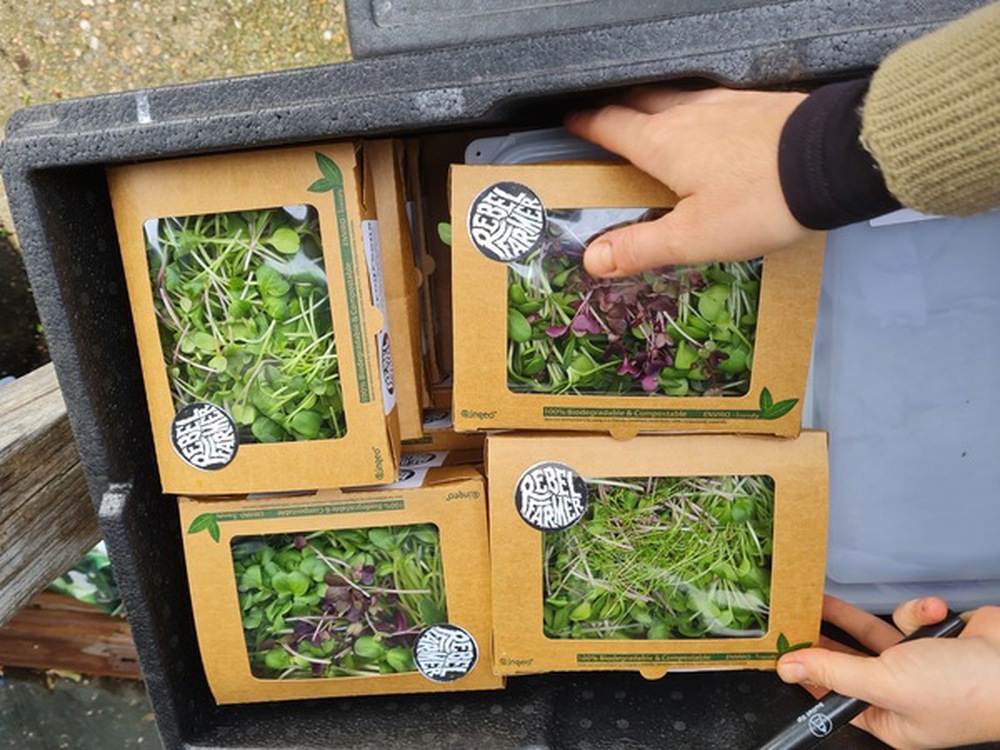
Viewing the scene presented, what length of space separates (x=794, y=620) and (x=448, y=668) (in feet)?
1.32

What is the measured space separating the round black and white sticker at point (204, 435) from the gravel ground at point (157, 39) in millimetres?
972

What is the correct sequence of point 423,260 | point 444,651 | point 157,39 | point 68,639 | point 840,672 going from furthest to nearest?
point 68,639, point 157,39, point 423,260, point 444,651, point 840,672

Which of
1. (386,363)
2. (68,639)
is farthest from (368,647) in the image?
(68,639)

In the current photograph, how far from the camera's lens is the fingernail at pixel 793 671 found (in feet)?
3.34

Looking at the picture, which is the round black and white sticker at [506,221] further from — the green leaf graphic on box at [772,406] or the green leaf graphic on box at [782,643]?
the green leaf graphic on box at [782,643]

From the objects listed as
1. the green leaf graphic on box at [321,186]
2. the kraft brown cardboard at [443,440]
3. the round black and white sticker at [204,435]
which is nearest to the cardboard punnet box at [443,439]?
the kraft brown cardboard at [443,440]

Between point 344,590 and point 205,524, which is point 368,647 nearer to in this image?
point 344,590

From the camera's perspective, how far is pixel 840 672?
3.21 ft

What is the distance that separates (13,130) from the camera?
0.90 metres

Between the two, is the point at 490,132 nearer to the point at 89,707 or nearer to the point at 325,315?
the point at 325,315

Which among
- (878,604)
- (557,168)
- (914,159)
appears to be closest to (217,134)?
(557,168)

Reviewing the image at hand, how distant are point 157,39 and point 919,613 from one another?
162 centimetres

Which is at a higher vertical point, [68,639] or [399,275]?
[399,275]

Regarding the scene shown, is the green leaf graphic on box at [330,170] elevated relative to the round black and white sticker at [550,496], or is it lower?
elevated
